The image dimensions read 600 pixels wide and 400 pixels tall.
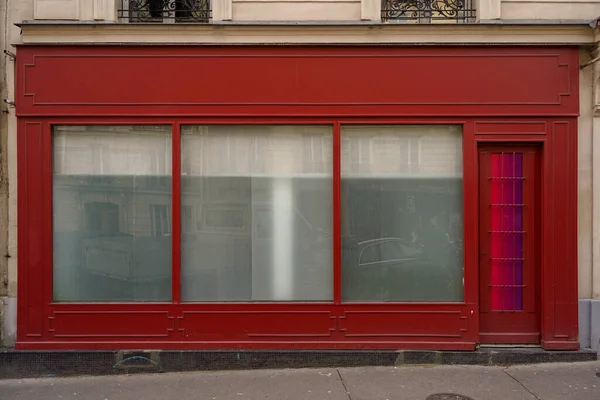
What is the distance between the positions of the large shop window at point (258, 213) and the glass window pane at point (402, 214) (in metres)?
0.01

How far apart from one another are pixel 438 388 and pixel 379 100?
342 centimetres

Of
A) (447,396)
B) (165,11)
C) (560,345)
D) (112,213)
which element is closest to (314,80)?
(165,11)

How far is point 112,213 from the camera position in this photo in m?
6.87

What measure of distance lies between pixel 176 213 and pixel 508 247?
4.23 metres

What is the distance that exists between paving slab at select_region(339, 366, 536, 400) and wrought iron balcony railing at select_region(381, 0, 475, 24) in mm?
4368

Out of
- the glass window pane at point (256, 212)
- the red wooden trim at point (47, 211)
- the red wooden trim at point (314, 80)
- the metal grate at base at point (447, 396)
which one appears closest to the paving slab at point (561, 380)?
the metal grate at base at point (447, 396)

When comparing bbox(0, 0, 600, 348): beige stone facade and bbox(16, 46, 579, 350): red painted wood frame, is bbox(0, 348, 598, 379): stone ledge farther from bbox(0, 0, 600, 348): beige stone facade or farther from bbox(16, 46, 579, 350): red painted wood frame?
bbox(0, 0, 600, 348): beige stone facade

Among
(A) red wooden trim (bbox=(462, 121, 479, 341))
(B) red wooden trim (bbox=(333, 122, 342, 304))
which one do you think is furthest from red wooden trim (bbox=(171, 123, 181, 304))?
(A) red wooden trim (bbox=(462, 121, 479, 341))

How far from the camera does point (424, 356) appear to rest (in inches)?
264

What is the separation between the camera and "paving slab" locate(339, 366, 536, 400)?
5.83 metres

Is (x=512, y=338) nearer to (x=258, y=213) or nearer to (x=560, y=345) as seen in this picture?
(x=560, y=345)

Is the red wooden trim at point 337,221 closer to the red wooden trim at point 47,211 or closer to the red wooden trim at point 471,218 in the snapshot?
the red wooden trim at point 471,218

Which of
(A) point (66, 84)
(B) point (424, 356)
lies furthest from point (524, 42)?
(A) point (66, 84)

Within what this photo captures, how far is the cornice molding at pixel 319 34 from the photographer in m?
6.65
